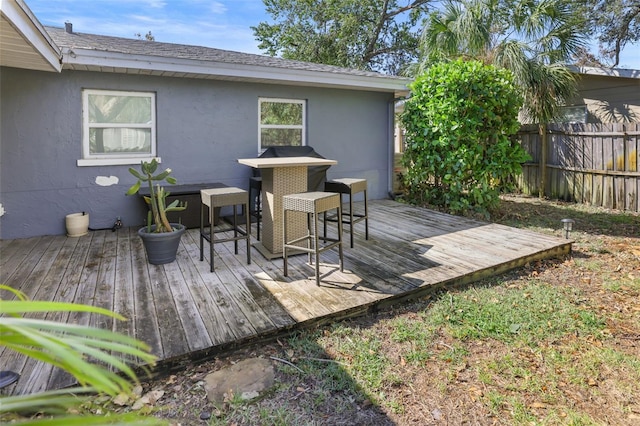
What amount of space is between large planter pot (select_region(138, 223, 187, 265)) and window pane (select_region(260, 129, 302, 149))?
3.05 metres

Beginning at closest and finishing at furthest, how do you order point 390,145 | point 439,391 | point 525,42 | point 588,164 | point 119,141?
point 439,391
point 119,141
point 588,164
point 390,145
point 525,42

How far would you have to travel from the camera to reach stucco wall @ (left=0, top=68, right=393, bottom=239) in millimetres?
4867

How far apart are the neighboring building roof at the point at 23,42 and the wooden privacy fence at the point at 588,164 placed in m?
8.63

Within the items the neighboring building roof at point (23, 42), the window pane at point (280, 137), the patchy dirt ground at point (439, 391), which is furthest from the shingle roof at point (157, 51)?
the patchy dirt ground at point (439, 391)

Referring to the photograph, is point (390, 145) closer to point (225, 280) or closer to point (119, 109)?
point (119, 109)

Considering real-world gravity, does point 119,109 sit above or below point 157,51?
below

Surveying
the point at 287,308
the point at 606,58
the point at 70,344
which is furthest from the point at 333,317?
the point at 606,58

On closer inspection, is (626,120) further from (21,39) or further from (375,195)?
(21,39)

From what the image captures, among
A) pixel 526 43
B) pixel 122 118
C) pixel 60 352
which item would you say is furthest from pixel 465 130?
pixel 60 352

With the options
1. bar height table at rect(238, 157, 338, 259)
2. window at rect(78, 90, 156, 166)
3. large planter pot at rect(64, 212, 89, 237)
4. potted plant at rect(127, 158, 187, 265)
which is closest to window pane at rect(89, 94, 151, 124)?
window at rect(78, 90, 156, 166)

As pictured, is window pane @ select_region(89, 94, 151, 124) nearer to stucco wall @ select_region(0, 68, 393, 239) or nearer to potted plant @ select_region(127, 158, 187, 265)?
stucco wall @ select_region(0, 68, 393, 239)

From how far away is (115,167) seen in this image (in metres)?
5.37

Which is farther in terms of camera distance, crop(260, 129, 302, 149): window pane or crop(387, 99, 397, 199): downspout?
crop(387, 99, 397, 199): downspout

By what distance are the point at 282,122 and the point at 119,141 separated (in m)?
2.58
